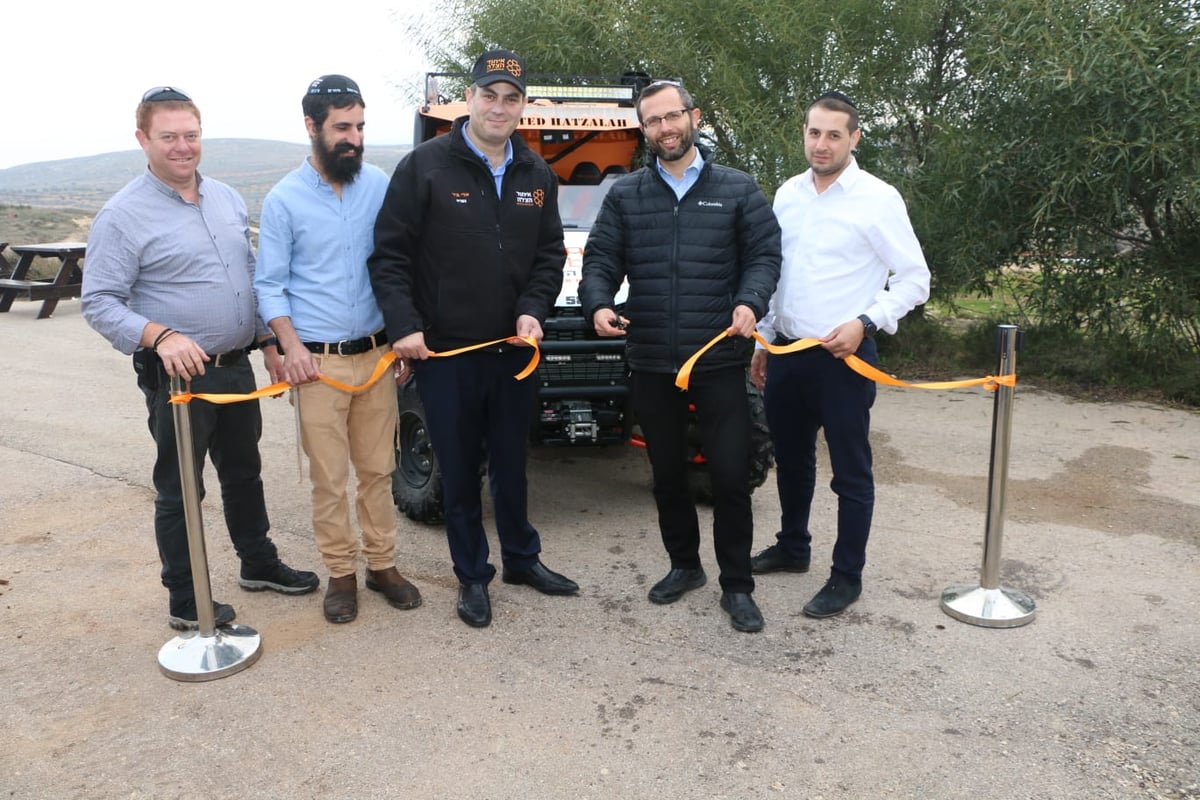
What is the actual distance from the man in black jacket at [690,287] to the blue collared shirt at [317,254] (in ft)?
2.83

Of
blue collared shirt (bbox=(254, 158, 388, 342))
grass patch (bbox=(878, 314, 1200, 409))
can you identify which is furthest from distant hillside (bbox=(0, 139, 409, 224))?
grass patch (bbox=(878, 314, 1200, 409))

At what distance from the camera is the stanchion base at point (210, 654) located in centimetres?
357

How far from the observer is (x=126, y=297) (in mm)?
3604

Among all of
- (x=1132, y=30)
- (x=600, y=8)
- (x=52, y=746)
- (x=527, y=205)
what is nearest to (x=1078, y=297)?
(x=1132, y=30)

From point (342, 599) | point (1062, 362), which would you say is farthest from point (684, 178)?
point (1062, 362)

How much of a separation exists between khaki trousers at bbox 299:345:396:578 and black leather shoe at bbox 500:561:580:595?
1.73ft

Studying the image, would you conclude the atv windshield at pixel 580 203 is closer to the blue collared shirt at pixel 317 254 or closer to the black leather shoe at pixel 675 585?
the blue collared shirt at pixel 317 254

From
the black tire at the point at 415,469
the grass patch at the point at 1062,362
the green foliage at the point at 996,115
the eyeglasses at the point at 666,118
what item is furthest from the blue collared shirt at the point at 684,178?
the grass patch at the point at 1062,362

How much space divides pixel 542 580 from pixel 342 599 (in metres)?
0.82

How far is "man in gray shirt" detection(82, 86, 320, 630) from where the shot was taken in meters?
3.54

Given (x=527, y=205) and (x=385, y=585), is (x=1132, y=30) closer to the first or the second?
(x=527, y=205)

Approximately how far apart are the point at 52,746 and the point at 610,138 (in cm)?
443

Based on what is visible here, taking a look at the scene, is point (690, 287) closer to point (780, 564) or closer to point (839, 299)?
point (839, 299)

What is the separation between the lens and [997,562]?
407 centimetres
